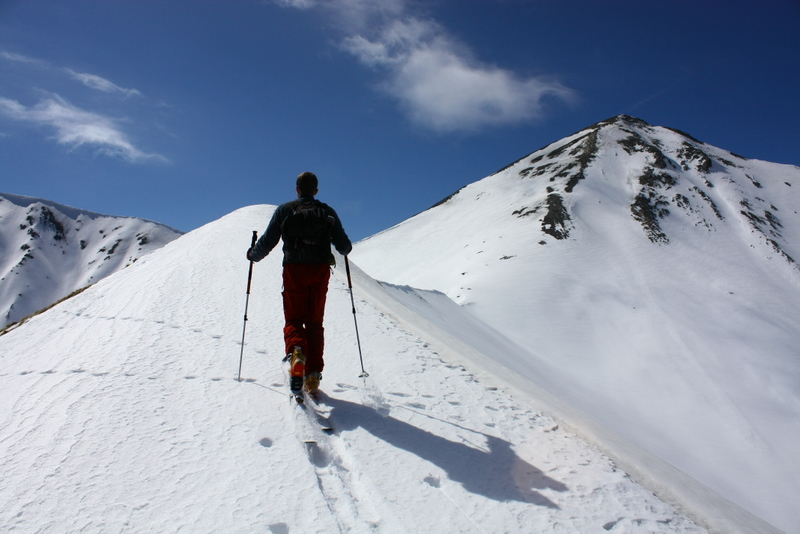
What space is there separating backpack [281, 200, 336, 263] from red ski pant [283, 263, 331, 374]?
12 centimetres

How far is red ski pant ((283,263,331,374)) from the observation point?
4.60 m

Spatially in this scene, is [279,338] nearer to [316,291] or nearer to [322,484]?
[316,291]

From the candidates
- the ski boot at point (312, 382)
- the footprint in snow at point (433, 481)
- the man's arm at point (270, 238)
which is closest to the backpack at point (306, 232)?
the man's arm at point (270, 238)

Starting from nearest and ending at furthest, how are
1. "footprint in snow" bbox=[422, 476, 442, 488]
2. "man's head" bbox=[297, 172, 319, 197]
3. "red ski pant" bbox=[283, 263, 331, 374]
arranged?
"footprint in snow" bbox=[422, 476, 442, 488] → "red ski pant" bbox=[283, 263, 331, 374] → "man's head" bbox=[297, 172, 319, 197]

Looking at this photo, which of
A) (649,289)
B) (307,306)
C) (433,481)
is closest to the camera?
(433,481)

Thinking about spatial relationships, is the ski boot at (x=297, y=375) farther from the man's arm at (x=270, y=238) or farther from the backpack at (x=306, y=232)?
the man's arm at (x=270, y=238)

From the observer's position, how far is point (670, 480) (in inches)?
152

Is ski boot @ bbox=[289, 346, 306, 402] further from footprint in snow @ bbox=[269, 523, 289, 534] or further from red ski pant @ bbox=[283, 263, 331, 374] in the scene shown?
footprint in snow @ bbox=[269, 523, 289, 534]

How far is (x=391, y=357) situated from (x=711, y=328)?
32.9m

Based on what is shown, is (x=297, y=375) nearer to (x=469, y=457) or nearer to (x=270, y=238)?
(x=270, y=238)

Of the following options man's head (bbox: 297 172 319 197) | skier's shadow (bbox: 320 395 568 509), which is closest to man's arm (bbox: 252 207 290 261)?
man's head (bbox: 297 172 319 197)

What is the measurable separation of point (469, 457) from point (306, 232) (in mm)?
2732

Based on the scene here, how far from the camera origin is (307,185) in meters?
4.82

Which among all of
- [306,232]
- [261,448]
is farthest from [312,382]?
[306,232]
